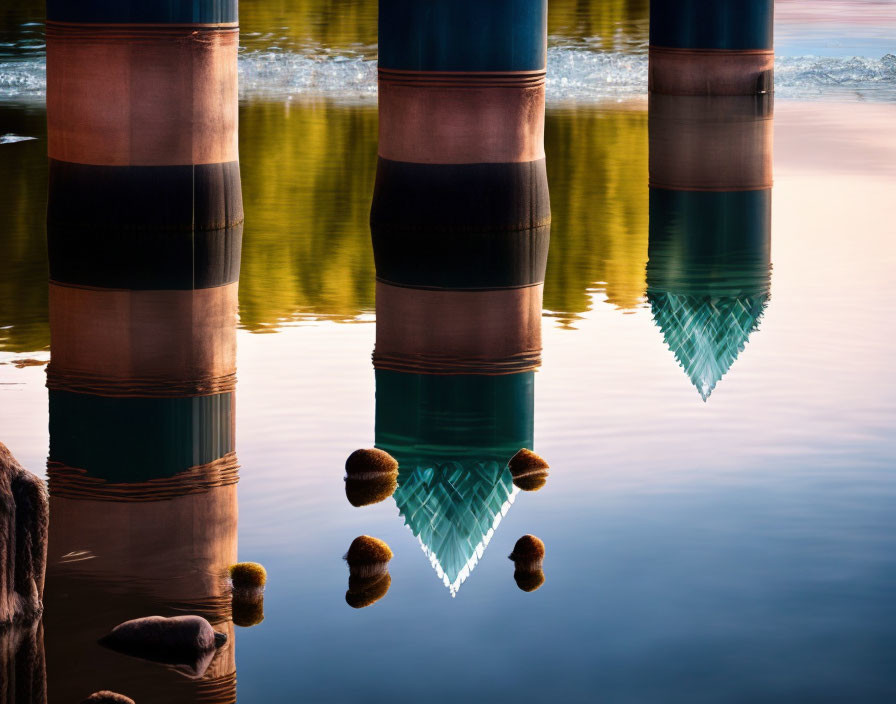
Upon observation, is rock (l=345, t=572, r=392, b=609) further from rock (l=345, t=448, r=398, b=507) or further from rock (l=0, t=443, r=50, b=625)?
rock (l=0, t=443, r=50, b=625)

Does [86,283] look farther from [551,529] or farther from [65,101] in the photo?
[551,529]

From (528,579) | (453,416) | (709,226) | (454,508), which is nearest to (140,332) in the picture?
(453,416)

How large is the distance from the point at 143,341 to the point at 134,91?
21.1ft

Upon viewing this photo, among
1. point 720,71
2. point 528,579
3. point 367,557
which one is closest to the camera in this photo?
point 528,579

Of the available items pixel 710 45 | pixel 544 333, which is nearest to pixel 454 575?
pixel 544 333

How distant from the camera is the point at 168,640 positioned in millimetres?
11469

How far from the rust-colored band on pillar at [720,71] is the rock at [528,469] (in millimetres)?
30179

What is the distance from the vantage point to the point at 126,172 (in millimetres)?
26078

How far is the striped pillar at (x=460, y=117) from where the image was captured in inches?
1045

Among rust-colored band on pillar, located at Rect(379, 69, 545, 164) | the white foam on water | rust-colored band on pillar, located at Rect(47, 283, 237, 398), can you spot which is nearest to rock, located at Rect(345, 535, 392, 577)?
rust-colored band on pillar, located at Rect(47, 283, 237, 398)

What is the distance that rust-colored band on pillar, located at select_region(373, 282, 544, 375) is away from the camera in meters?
20.1

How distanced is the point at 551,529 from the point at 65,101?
46.5ft

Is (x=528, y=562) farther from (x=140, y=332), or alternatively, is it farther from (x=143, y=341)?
(x=140, y=332)

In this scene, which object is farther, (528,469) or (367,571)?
(528,469)
